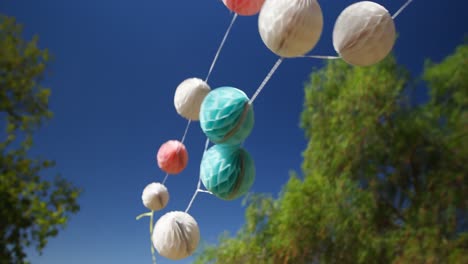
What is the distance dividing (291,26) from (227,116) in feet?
1.50

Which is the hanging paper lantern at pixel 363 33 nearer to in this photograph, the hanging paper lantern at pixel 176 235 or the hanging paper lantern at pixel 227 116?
the hanging paper lantern at pixel 227 116

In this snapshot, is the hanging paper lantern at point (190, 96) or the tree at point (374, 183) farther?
the tree at point (374, 183)

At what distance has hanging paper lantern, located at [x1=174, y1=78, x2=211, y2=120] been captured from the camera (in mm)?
2469

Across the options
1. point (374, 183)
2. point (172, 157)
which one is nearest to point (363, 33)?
point (172, 157)

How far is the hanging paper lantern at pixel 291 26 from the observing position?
1615 millimetres

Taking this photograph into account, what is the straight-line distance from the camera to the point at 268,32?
1.68 meters

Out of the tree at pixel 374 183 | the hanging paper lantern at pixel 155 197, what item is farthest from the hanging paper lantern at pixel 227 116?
the tree at pixel 374 183

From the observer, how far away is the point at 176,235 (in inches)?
81.1

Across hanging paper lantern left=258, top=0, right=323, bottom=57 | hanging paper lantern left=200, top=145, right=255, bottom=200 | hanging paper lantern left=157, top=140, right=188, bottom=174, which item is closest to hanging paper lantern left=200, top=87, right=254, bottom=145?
hanging paper lantern left=200, top=145, right=255, bottom=200

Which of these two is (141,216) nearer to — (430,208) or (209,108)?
(209,108)

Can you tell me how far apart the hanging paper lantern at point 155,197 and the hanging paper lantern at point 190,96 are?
96cm

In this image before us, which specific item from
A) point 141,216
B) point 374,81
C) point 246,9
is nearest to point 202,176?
point 246,9

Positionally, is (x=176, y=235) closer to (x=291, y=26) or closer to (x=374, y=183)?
(x=291, y=26)

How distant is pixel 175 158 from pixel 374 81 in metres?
3.14
